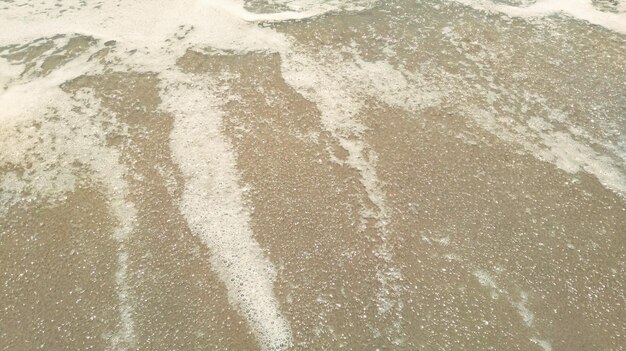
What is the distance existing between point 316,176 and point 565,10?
189 centimetres

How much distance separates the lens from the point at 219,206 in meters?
1.85

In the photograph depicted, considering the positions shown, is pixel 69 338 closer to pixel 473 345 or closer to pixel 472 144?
pixel 473 345

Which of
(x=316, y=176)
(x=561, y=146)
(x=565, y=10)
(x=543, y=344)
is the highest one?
(x=565, y=10)

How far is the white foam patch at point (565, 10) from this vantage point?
8.56ft

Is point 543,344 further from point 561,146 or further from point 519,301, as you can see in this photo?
point 561,146

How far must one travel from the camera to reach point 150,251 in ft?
5.66

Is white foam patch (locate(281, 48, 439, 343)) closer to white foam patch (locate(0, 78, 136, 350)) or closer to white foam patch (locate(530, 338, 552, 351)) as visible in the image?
white foam patch (locate(530, 338, 552, 351))

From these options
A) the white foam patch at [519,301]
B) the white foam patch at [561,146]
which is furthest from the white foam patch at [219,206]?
the white foam patch at [561,146]

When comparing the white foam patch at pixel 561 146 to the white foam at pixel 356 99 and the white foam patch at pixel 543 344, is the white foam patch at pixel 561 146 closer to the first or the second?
the white foam at pixel 356 99

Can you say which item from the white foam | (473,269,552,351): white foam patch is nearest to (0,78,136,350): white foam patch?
the white foam

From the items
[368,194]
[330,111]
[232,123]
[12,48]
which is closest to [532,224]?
[368,194]

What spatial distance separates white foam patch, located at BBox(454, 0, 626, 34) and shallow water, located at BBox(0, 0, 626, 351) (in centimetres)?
1

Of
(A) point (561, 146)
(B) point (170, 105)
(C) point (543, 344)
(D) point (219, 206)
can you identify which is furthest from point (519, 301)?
(B) point (170, 105)

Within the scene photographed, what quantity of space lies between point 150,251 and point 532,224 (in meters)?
1.42
